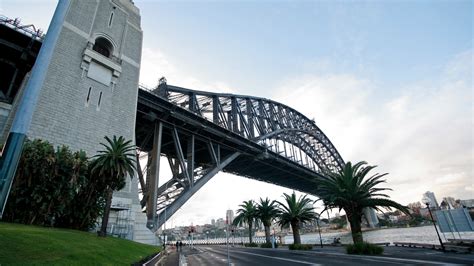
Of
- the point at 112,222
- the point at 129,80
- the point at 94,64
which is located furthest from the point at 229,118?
the point at 112,222

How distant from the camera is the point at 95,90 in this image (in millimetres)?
26016

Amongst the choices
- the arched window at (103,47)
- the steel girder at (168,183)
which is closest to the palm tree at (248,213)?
the steel girder at (168,183)

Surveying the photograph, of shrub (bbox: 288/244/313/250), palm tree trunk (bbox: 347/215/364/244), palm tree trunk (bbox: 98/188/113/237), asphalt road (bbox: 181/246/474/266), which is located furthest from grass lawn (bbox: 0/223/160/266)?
shrub (bbox: 288/244/313/250)

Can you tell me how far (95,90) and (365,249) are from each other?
3057 cm

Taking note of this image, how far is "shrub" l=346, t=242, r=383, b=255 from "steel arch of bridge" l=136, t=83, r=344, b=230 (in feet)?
63.4

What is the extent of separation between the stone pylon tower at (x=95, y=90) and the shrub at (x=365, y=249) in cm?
1983

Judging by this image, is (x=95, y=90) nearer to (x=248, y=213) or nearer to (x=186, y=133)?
(x=186, y=133)

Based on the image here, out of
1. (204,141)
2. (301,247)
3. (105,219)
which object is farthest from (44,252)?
(204,141)

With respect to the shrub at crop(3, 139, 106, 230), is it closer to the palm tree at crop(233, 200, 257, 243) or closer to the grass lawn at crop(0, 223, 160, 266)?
the grass lawn at crop(0, 223, 160, 266)

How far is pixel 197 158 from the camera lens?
54.9 metres

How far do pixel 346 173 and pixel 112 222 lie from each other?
2297 centimetres

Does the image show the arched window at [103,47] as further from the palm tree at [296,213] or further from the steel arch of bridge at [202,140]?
the palm tree at [296,213]

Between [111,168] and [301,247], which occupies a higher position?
[111,168]

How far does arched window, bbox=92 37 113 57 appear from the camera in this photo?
2923 centimetres
